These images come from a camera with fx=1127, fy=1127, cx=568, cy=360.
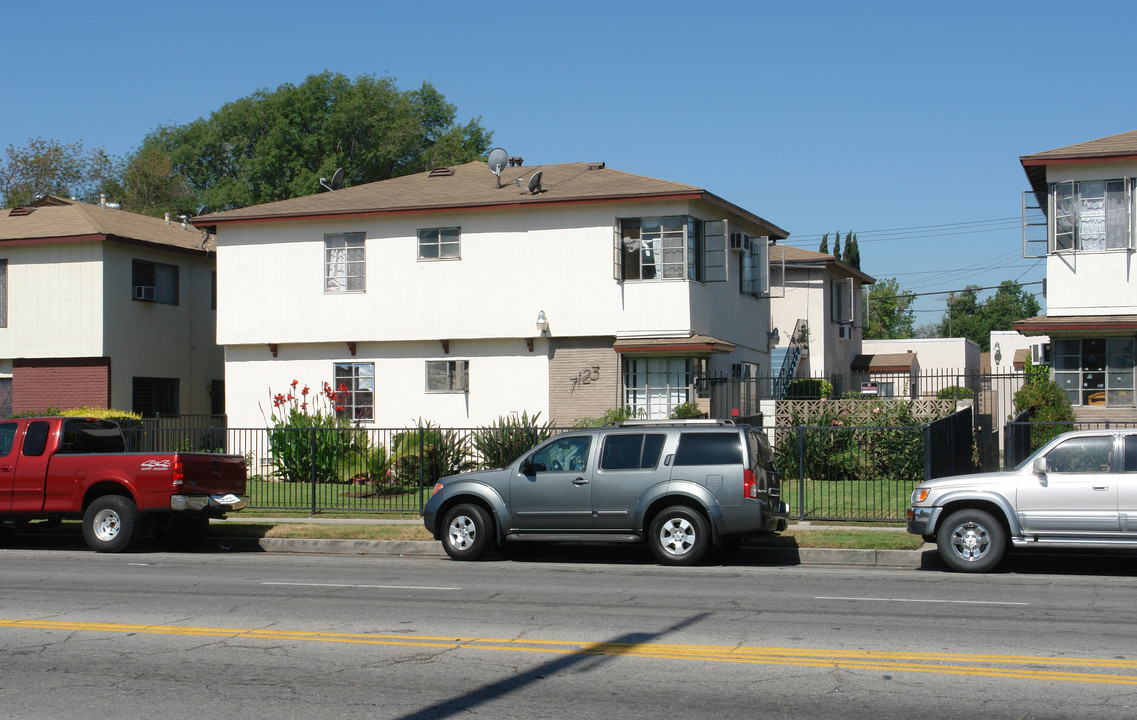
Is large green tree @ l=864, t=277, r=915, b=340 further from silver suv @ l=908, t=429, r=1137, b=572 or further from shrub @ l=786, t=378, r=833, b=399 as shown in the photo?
silver suv @ l=908, t=429, r=1137, b=572

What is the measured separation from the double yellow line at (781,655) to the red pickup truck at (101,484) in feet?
21.3

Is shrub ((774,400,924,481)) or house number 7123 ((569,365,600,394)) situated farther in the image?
house number 7123 ((569,365,600,394))

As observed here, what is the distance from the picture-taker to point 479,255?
85.6ft

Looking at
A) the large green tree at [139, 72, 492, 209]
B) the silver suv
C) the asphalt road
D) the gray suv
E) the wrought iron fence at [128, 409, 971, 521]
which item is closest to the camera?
the asphalt road

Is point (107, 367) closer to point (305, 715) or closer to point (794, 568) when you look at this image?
point (794, 568)

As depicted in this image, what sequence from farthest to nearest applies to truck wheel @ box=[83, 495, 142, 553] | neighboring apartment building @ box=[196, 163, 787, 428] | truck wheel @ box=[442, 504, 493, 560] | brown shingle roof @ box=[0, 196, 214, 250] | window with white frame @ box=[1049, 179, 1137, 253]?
brown shingle roof @ box=[0, 196, 214, 250] < neighboring apartment building @ box=[196, 163, 787, 428] < window with white frame @ box=[1049, 179, 1137, 253] < truck wheel @ box=[83, 495, 142, 553] < truck wheel @ box=[442, 504, 493, 560]

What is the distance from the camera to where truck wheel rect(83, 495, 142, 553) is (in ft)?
53.8

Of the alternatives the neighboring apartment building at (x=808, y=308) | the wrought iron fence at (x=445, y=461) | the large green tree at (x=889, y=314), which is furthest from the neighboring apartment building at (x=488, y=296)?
the large green tree at (x=889, y=314)

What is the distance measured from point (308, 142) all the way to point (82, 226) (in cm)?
2787

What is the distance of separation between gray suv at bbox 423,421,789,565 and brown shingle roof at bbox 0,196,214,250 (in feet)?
56.8

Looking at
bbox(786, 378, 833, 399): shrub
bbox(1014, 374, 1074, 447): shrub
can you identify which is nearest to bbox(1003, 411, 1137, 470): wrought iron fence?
bbox(1014, 374, 1074, 447): shrub

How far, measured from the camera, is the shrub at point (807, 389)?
3055 centimetres

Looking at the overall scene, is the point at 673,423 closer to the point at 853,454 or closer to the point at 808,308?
the point at 853,454

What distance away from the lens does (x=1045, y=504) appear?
1324 cm
